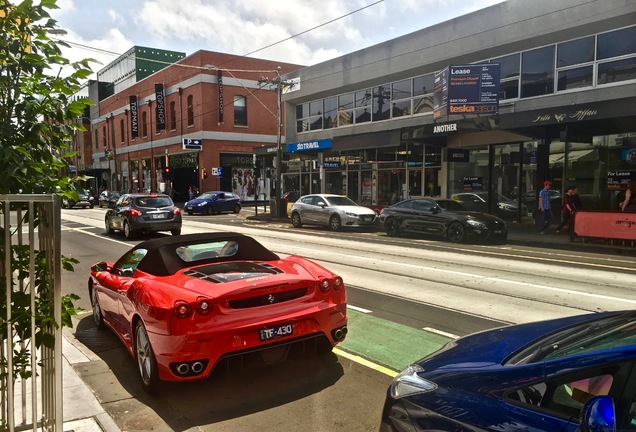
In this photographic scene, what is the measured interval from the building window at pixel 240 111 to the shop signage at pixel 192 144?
4060 mm

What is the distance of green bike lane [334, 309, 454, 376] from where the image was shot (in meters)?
4.92

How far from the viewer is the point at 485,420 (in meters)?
2.06

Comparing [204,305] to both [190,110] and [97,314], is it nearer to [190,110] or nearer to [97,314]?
[97,314]

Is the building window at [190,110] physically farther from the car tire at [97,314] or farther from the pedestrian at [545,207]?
the car tire at [97,314]

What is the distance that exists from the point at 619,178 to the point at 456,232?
6109mm

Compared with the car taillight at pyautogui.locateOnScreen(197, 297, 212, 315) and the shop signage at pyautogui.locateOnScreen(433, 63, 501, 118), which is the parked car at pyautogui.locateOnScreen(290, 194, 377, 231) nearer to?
the shop signage at pyautogui.locateOnScreen(433, 63, 501, 118)

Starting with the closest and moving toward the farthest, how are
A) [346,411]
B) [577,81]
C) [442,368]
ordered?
1. [442,368]
2. [346,411]
3. [577,81]

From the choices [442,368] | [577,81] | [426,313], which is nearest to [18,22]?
[442,368]

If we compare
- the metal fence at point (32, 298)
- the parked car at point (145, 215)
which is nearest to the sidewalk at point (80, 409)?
the metal fence at point (32, 298)

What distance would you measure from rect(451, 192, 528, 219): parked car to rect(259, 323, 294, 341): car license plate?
17.3 meters

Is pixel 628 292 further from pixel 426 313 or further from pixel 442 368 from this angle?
pixel 442 368

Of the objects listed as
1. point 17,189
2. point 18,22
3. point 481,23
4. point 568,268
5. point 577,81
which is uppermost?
point 481,23

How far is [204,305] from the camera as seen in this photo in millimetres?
3979

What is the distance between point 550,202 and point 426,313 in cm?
1380
